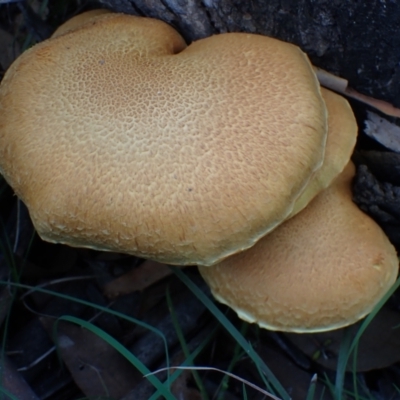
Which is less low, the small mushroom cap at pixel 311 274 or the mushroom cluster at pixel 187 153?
the mushroom cluster at pixel 187 153

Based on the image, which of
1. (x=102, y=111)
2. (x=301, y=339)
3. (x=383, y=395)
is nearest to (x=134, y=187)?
(x=102, y=111)

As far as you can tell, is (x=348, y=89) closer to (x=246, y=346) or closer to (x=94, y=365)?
(x=246, y=346)

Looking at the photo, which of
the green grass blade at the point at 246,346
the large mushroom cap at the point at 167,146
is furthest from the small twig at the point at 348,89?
the green grass blade at the point at 246,346

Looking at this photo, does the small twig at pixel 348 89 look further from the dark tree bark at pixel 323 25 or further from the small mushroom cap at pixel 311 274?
the small mushroom cap at pixel 311 274

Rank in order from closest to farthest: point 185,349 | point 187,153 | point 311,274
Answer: point 187,153 → point 311,274 → point 185,349

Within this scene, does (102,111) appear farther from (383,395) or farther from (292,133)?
(383,395)

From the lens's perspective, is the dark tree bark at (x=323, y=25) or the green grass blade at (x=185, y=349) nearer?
the dark tree bark at (x=323, y=25)

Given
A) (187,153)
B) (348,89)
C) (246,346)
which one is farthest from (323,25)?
(246,346)
